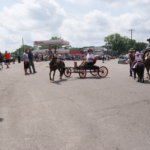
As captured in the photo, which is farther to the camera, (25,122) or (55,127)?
(25,122)

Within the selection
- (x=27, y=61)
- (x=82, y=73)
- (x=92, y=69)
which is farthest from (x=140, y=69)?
(x=27, y=61)

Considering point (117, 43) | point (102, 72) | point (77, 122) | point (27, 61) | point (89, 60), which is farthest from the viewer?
point (117, 43)

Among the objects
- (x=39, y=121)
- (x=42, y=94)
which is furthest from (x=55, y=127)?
(x=42, y=94)

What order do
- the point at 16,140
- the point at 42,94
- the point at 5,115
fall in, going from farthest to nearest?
the point at 42,94 → the point at 5,115 → the point at 16,140

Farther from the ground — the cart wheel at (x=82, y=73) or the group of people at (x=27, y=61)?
the group of people at (x=27, y=61)

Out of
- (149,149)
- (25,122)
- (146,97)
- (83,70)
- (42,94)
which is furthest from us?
(83,70)

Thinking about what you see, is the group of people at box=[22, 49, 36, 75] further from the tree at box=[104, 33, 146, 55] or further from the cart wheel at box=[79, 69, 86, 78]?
the tree at box=[104, 33, 146, 55]

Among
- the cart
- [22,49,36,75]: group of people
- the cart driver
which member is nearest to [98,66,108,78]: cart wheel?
the cart

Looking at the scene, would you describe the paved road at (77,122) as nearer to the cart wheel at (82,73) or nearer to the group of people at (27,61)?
the cart wheel at (82,73)

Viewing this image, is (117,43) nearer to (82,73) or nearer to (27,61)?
(27,61)

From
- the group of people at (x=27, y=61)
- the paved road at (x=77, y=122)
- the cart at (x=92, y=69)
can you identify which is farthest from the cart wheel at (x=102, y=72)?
the group of people at (x=27, y=61)

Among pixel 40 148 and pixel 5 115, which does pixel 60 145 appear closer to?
pixel 40 148

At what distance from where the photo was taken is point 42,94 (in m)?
11.1

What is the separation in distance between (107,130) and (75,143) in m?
0.95
